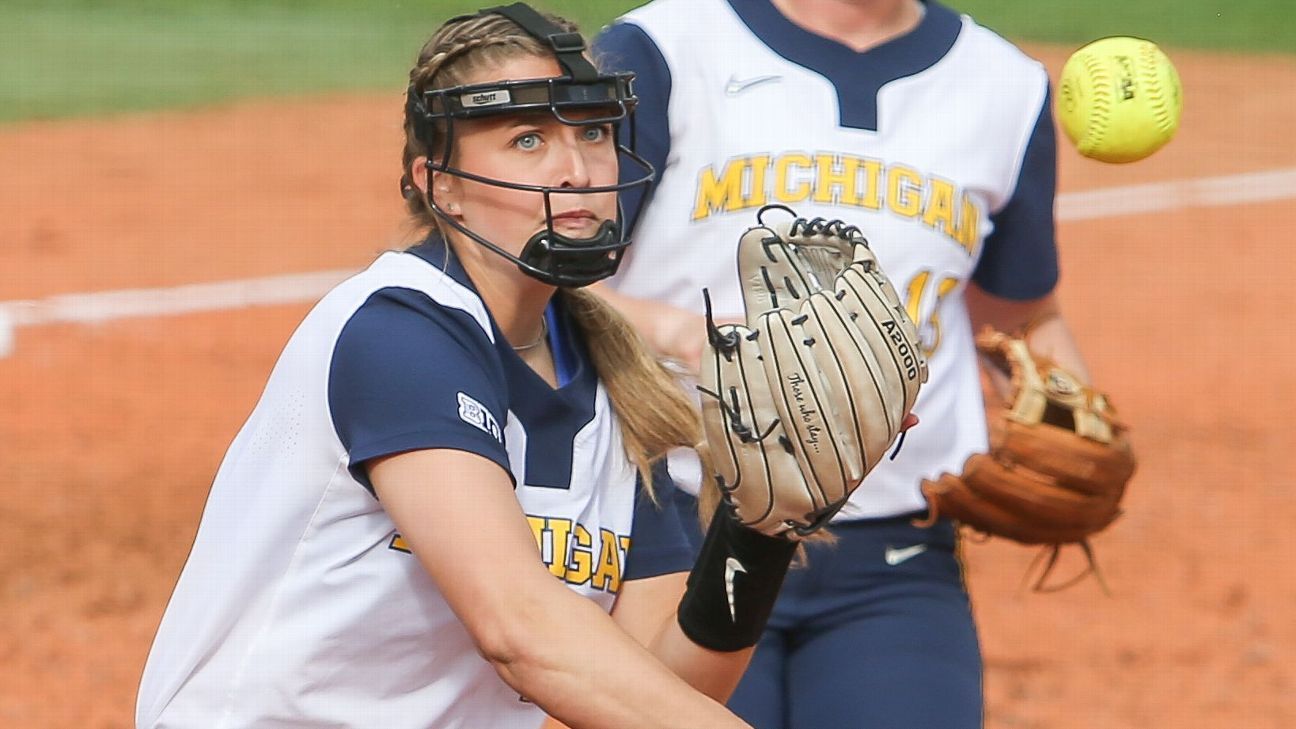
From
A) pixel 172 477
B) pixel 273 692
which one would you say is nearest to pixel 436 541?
pixel 273 692

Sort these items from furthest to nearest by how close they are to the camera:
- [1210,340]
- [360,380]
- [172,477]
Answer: [1210,340] → [172,477] → [360,380]

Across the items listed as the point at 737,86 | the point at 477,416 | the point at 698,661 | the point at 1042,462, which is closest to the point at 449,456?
the point at 477,416

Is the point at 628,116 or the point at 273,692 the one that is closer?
the point at 273,692

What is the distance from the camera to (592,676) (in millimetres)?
2098

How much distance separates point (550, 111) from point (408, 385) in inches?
18.0

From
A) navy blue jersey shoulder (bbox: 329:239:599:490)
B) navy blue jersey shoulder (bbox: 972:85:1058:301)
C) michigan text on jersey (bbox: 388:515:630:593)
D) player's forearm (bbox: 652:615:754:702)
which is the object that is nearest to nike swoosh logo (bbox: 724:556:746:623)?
player's forearm (bbox: 652:615:754:702)

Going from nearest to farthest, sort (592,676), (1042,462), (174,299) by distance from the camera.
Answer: (592,676) → (1042,462) → (174,299)

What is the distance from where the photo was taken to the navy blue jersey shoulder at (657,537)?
2744 millimetres

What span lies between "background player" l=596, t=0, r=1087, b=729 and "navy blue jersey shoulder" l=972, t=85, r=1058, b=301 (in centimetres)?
1

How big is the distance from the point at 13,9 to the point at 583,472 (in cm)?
1137

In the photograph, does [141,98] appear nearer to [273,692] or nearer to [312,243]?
[312,243]

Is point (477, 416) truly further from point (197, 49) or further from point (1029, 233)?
point (197, 49)

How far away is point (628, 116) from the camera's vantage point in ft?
8.78

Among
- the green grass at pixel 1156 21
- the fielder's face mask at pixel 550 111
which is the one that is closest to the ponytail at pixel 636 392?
the fielder's face mask at pixel 550 111
